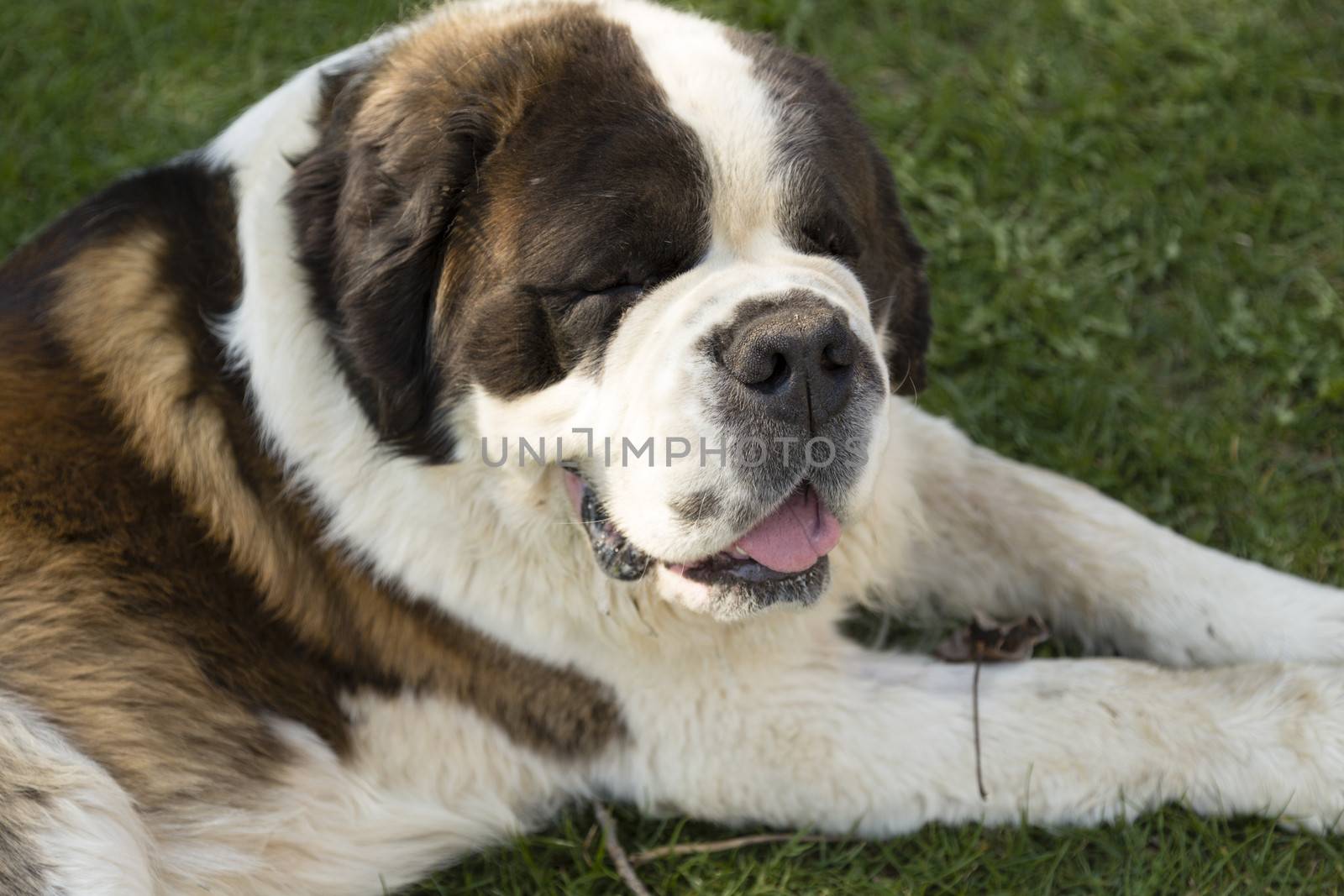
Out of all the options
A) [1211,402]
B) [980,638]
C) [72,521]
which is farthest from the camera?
[1211,402]

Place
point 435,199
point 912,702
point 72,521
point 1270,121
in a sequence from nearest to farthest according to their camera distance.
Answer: point 435,199 < point 72,521 < point 912,702 < point 1270,121

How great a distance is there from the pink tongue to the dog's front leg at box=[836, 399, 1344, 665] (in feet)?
1.18

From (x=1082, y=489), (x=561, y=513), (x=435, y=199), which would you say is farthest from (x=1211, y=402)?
(x=435, y=199)

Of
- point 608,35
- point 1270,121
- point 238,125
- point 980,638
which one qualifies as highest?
point 608,35

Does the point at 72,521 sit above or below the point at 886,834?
above

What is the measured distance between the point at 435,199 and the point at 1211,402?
2.14m

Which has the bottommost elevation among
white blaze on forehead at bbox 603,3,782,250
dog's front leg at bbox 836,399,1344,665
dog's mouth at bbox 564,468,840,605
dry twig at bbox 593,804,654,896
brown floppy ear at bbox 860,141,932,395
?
dry twig at bbox 593,804,654,896

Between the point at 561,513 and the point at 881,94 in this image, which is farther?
the point at 881,94

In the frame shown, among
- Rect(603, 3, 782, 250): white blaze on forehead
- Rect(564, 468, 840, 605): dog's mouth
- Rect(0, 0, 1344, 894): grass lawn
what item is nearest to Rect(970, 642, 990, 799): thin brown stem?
Rect(0, 0, 1344, 894): grass lawn

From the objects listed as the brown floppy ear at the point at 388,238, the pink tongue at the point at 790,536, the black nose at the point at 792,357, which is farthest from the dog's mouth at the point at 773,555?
the brown floppy ear at the point at 388,238

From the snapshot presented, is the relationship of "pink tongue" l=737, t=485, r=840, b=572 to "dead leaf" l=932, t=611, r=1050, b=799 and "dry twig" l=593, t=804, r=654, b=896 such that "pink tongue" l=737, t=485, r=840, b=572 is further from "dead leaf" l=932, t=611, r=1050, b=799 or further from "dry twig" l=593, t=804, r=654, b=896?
"dry twig" l=593, t=804, r=654, b=896

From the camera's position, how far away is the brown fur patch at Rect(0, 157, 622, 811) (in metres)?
2.38

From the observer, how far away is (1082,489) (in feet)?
9.94

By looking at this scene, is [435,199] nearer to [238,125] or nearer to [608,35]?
[608,35]
